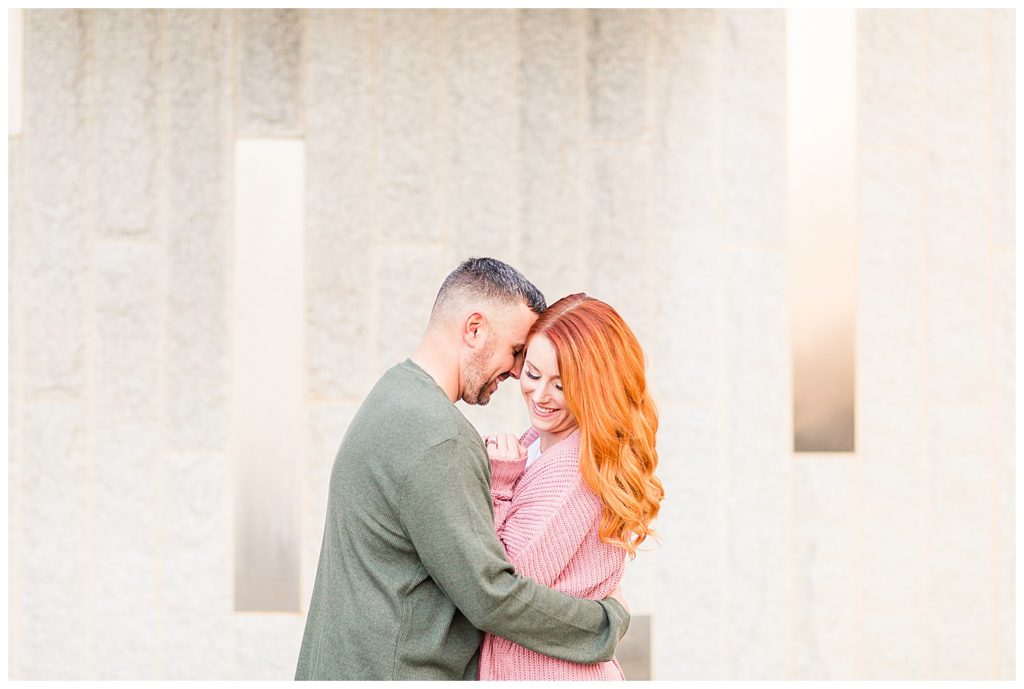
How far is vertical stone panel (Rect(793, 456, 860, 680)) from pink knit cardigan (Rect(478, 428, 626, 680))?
5.20 ft

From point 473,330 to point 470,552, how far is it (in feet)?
1.59

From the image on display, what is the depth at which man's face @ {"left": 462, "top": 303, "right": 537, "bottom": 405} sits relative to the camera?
6.73 feet

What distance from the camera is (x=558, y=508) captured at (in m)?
1.96

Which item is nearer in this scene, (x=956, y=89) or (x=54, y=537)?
(x=54, y=537)

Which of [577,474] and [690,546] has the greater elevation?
[577,474]

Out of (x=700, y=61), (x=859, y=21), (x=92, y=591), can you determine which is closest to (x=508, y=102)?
(x=700, y=61)

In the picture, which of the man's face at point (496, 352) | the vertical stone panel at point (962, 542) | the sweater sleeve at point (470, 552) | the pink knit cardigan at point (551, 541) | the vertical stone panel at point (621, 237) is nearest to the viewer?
the sweater sleeve at point (470, 552)

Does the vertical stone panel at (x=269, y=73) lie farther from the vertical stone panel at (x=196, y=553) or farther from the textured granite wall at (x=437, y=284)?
the vertical stone panel at (x=196, y=553)

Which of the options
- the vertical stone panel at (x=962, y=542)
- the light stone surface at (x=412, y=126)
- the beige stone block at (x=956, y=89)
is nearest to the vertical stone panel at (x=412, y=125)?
the light stone surface at (x=412, y=126)

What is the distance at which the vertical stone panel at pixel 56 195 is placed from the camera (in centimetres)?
330

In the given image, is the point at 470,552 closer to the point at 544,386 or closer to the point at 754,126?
the point at 544,386

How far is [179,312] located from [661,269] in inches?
65.6

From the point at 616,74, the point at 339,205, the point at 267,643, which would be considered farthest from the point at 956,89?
the point at 267,643

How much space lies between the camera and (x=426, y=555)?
1832mm
